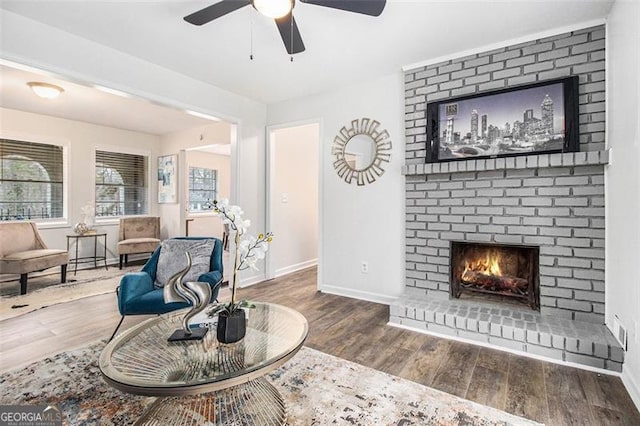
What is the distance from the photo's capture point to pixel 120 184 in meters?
6.11

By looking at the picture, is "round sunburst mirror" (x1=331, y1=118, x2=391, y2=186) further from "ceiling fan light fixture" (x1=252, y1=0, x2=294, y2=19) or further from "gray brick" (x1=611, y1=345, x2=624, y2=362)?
"gray brick" (x1=611, y1=345, x2=624, y2=362)

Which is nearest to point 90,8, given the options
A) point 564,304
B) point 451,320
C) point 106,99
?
point 106,99

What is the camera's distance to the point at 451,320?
8.66 ft

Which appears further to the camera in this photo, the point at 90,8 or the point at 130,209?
the point at 130,209

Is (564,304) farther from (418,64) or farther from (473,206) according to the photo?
(418,64)

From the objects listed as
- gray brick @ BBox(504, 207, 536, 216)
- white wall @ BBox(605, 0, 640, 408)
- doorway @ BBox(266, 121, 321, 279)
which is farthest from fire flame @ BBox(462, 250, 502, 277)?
doorway @ BBox(266, 121, 321, 279)

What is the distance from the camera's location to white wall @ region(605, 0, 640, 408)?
182 cm

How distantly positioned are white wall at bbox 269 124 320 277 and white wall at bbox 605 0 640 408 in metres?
3.40

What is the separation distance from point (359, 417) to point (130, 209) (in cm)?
630

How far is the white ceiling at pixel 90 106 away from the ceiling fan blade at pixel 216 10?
1655 millimetres

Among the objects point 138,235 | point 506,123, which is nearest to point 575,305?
point 506,123

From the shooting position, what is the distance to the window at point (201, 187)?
7.66 meters

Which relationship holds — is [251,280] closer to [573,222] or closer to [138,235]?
[138,235]

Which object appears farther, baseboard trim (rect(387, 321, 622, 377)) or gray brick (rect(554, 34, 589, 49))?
gray brick (rect(554, 34, 589, 49))
